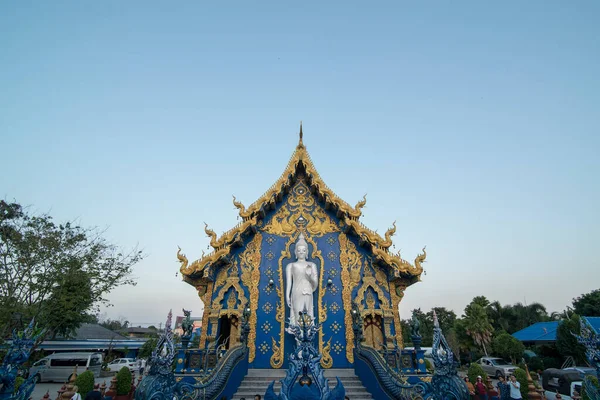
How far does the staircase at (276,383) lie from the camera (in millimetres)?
8841

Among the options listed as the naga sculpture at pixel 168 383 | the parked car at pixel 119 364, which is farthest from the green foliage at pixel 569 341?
the parked car at pixel 119 364

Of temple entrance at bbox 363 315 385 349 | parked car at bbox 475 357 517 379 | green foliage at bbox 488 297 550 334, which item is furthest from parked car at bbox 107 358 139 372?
green foliage at bbox 488 297 550 334

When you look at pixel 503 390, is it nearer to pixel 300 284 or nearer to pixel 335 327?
pixel 335 327

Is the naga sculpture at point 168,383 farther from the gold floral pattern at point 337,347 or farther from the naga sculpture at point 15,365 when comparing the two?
the gold floral pattern at point 337,347

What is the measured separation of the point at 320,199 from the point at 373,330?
208 inches

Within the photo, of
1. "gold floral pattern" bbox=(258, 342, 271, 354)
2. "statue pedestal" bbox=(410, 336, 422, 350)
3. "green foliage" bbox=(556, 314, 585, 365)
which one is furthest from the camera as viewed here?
"green foliage" bbox=(556, 314, 585, 365)

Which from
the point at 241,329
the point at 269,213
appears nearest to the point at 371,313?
the point at 241,329

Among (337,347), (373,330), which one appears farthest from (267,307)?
(373,330)

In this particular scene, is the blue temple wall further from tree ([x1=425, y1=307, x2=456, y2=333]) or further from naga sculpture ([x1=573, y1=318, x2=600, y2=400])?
tree ([x1=425, y1=307, x2=456, y2=333])

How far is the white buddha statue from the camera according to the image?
1109cm

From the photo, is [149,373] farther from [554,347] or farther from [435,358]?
[554,347]

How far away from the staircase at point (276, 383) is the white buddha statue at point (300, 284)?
5.70 ft

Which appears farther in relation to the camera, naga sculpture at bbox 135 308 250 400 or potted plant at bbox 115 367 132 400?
potted plant at bbox 115 367 132 400

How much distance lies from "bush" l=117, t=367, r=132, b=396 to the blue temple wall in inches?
177
